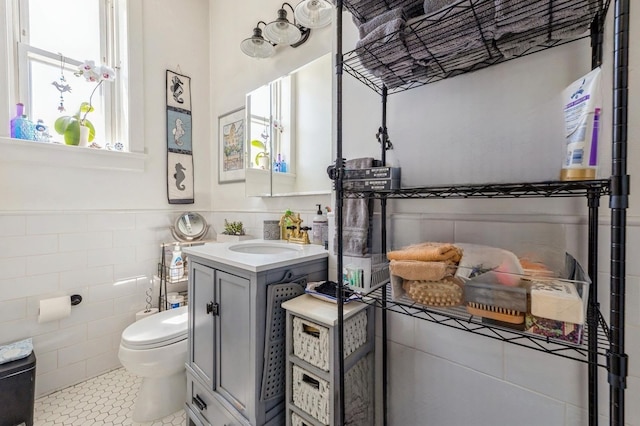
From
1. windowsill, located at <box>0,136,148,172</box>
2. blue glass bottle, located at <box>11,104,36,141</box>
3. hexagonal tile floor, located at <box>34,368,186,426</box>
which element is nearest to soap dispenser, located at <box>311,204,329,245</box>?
hexagonal tile floor, located at <box>34,368,186,426</box>

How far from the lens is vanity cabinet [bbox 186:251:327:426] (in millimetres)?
1052

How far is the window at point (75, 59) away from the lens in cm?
170

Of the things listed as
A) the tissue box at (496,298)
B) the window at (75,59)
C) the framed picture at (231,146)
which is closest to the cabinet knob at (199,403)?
the tissue box at (496,298)

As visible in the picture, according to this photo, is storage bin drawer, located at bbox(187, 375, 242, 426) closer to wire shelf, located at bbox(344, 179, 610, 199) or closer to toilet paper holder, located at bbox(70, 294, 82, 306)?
toilet paper holder, located at bbox(70, 294, 82, 306)

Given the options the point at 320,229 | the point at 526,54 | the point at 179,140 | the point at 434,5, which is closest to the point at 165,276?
the point at 179,140

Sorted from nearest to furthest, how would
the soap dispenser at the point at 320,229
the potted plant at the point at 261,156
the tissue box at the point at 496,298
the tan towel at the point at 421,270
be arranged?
the tissue box at the point at 496,298, the tan towel at the point at 421,270, the soap dispenser at the point at 320,229, the potted plant at the point at 261,156

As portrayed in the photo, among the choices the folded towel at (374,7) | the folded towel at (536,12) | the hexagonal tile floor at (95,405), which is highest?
the folded towel at (374,7)

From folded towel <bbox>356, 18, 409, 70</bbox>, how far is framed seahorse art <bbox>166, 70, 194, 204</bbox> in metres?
1.92

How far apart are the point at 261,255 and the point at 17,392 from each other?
1379 mm

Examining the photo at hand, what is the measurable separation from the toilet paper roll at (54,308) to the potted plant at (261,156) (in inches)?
57.1

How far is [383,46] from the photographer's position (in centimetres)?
77

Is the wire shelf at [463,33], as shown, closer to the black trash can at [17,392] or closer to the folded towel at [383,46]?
the folded towel at [383,46]

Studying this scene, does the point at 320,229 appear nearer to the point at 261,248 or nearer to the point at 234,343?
the point at 261,248

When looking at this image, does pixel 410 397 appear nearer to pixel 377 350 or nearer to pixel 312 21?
pixel 377 350
